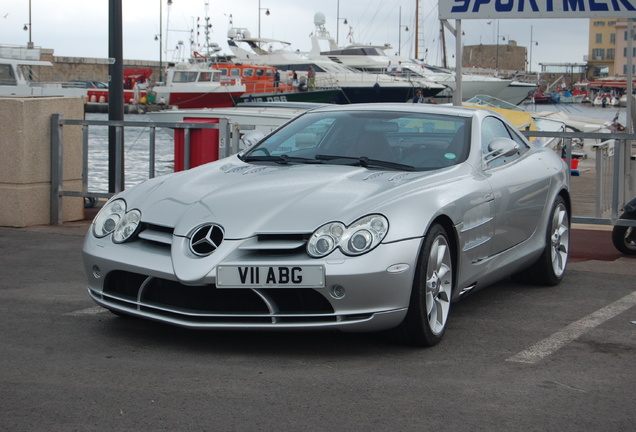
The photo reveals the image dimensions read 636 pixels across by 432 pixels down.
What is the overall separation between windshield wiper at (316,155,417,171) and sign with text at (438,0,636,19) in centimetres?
529

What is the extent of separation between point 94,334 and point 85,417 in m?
1.59

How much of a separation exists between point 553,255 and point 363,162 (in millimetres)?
2089

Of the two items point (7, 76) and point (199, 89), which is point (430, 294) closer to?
point (7, 76)

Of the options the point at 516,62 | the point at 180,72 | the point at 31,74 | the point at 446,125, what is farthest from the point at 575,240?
the point at 516,62

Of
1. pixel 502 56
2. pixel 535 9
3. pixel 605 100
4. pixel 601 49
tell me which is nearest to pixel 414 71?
pixel 535 9

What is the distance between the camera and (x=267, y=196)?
5.25 metres

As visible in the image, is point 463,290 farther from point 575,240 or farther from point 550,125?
point 550,125

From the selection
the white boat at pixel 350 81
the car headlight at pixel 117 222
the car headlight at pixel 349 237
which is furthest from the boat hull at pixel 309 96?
the car headlight at pixel 349 237

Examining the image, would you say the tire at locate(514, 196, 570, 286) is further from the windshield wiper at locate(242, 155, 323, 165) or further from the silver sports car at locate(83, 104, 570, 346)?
A: the windshield wiper at locate(242, 155, 323, 165)

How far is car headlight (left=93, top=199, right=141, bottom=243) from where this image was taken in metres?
5.29

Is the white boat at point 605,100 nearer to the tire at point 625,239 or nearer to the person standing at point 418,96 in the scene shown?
the person standing at point 418,96

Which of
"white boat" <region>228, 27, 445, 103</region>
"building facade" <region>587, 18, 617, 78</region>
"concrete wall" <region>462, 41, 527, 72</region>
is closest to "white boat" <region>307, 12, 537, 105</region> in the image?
"white boat" <region>228, 27, 445, 103</region>

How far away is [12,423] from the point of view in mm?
3766

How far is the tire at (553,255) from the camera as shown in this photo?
7172 millimetres
